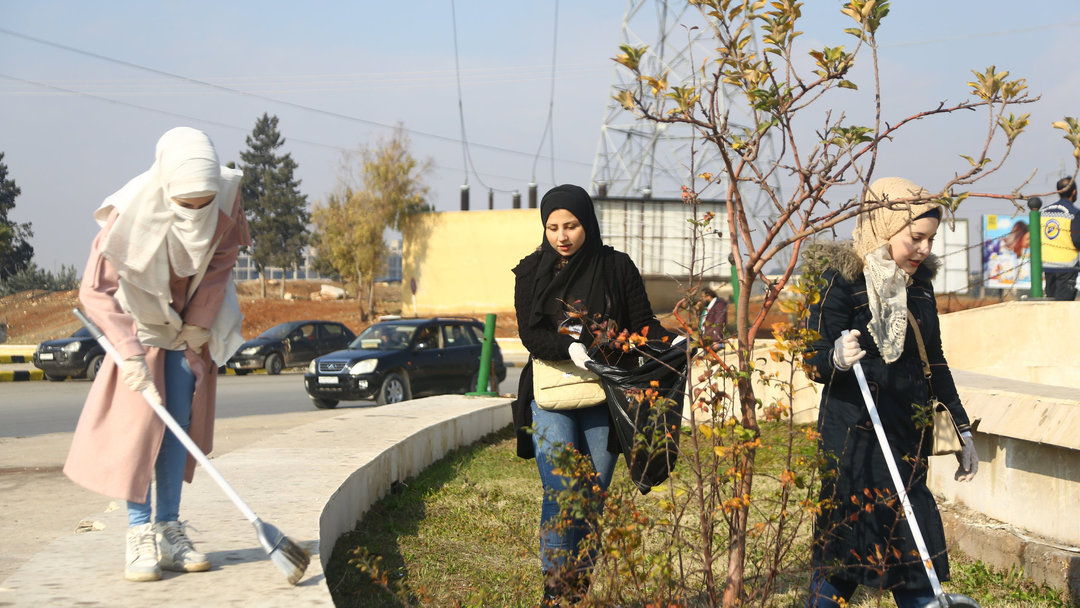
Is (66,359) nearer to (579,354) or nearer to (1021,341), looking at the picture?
(1021,341)

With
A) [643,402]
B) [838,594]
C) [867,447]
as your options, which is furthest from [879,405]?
[643,402]

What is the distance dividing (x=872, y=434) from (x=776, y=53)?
1412 mm

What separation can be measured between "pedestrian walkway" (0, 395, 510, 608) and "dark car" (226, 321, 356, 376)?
15356 mm

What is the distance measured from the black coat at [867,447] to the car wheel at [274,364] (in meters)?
20.6

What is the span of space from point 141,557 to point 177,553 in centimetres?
18

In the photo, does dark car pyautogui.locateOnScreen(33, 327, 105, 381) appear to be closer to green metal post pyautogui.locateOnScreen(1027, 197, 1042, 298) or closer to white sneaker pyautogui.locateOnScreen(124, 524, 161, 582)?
green metal post pyautogui.locateOnScreen(1027, 197, 1042, 298)

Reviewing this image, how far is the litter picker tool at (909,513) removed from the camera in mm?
3277

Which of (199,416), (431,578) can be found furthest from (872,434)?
(199,416)

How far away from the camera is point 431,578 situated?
4.64m

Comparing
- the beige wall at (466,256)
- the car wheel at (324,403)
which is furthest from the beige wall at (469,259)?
the car wheel at (324,403)

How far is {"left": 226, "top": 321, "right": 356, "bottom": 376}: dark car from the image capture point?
74.8ft

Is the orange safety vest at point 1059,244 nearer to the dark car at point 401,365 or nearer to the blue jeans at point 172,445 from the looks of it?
the dark car at point 401,365

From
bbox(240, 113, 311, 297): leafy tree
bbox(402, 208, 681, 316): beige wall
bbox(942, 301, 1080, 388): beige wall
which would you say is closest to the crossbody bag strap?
bbox(942, 301, 1080, 388): beige wall

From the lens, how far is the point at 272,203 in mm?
85375
